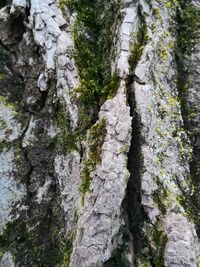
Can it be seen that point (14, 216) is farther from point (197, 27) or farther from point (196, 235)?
point (197, 27)

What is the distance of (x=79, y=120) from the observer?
22.1 feet

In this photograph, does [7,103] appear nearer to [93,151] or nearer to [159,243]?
[93,151]

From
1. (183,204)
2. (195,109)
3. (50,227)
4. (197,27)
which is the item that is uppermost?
(197,27)

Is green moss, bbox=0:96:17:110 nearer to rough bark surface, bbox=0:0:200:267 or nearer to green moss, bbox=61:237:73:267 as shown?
rough bark surface, bbox=0:0:200:267

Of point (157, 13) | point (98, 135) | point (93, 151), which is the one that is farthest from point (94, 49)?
point (93, 151)

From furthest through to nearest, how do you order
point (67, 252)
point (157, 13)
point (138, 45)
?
point (157, 13), point (138, 45), point (67, 252)

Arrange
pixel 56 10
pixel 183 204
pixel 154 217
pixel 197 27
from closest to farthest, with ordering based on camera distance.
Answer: pixel 154 217 → pixel 183 204 → pixel 56 10 → pixel 197 27

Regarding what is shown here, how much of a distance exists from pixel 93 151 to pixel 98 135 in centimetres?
29

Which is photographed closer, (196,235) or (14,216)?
(196,235)

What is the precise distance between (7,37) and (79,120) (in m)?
2.89

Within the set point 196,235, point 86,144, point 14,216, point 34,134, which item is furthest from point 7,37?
point 196,235

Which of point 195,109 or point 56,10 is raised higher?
point 56,10

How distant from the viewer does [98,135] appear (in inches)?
246

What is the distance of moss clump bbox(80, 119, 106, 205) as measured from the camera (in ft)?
19.7
